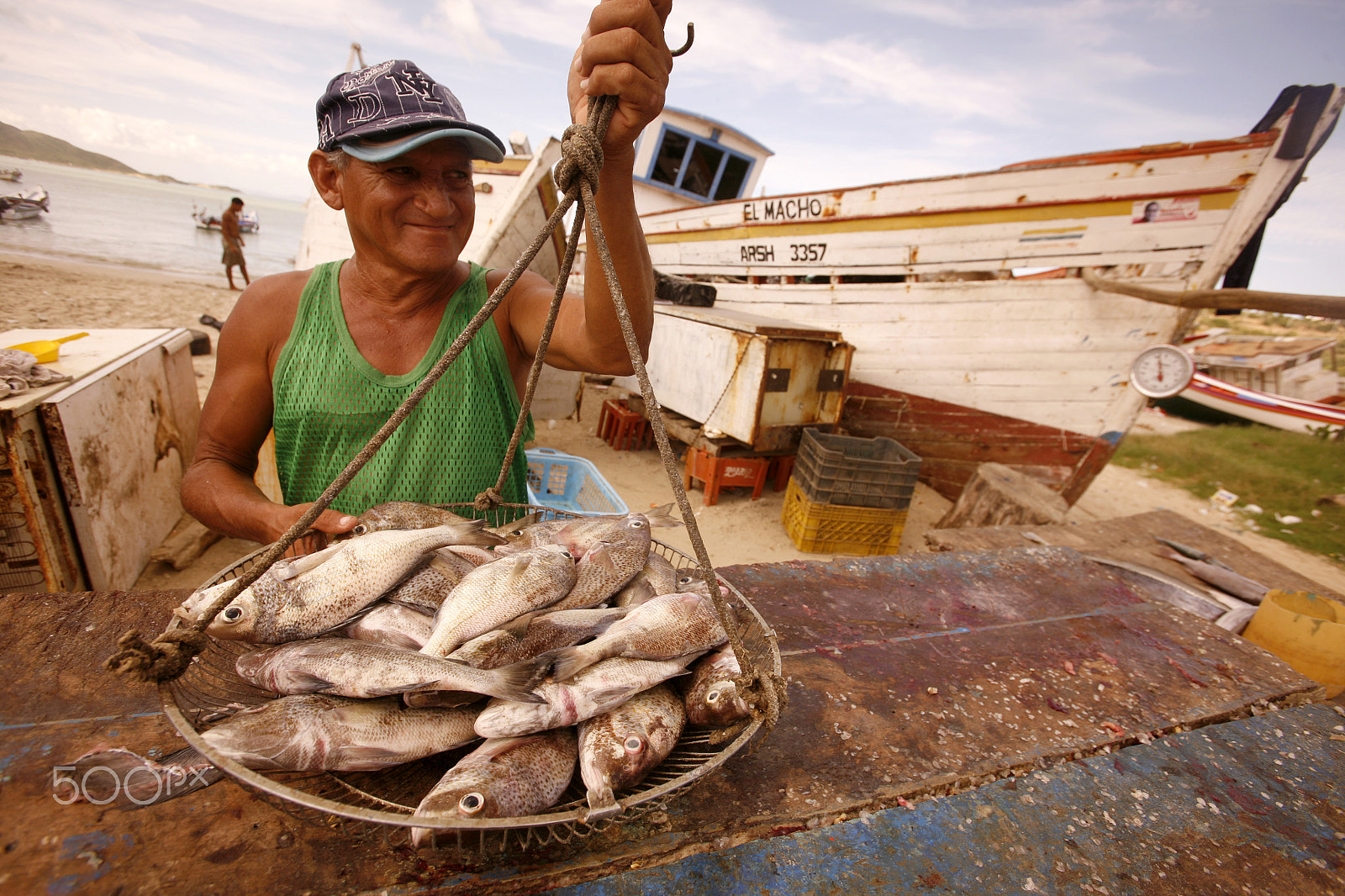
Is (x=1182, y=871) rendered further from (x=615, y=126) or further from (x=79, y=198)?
(x=79, y=198)

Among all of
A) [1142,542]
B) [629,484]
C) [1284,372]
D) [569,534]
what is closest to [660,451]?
[569,534]

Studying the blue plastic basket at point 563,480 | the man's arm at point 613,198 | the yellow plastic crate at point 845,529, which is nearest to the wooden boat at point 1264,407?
the yellow plastic crate at point 845,529

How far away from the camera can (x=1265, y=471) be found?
35.4 ft

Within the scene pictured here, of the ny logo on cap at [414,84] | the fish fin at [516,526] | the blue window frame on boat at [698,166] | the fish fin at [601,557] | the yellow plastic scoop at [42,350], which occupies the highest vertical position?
the blue window frame on boat at [698,166]

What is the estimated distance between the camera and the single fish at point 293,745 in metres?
1.08

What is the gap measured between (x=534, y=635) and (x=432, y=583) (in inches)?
15.7

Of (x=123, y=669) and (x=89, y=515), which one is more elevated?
(x=123, y=669)

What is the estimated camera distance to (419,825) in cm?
85

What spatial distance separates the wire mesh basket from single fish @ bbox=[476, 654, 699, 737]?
0.17 metres

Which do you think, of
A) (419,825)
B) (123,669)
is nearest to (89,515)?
(123,669)

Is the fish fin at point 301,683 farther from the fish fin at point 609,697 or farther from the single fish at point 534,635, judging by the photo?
the fish fin at point 609,697

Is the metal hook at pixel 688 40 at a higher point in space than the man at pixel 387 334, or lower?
higher

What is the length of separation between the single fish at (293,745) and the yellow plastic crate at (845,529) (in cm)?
484

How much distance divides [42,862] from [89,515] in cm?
325
